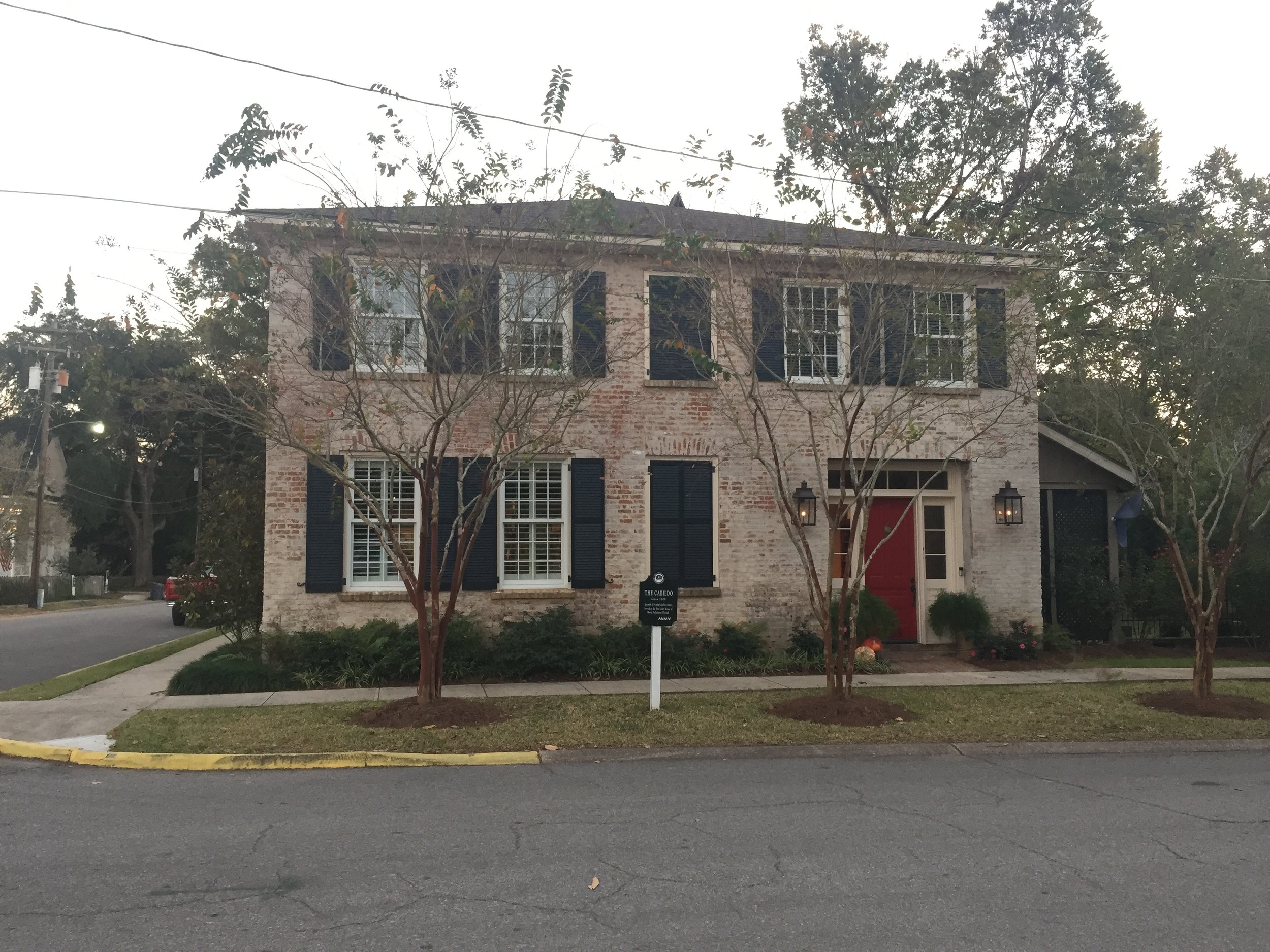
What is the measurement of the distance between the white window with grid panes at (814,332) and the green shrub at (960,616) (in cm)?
356

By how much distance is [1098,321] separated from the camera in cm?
1128

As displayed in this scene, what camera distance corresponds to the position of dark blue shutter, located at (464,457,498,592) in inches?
511

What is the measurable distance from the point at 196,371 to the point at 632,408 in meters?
5.58

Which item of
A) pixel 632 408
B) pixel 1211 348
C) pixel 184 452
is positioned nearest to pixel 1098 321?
pixel 1211 348

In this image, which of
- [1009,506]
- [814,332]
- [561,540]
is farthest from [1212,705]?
[561,540]

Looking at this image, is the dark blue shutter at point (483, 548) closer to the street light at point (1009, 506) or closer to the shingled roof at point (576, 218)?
Result: the shingled roof at point (576, 218)

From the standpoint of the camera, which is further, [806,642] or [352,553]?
[806,642]

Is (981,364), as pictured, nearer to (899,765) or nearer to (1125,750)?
(1125,750)

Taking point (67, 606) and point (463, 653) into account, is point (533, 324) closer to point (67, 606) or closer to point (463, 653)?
point (463, 653)

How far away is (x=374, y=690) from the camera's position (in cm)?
1151

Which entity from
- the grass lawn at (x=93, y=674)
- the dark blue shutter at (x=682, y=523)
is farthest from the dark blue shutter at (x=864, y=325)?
the grass lawn at (x=93, y=674)

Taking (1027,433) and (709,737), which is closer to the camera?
(709,737)

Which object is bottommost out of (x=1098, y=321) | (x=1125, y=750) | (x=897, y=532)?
(x=1125, y=750)

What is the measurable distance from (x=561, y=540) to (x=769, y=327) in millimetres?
4002
